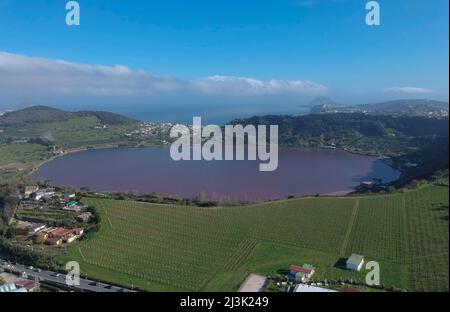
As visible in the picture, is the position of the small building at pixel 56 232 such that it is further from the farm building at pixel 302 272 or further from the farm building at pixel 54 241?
the farm building at pixel 302 272

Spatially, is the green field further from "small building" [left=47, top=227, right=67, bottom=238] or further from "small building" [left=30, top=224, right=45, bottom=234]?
"small building" [left=30, top=224, right=45, bottom=234]

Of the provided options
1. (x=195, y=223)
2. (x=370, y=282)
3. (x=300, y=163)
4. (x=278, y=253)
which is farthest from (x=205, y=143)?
(x=370, y=282)

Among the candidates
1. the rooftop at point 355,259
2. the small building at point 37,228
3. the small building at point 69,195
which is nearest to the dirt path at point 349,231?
the rooftop at point 355,259

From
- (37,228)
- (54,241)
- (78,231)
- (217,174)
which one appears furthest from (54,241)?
(217,174)

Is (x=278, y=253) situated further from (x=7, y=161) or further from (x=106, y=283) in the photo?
(x=7, y=161)
